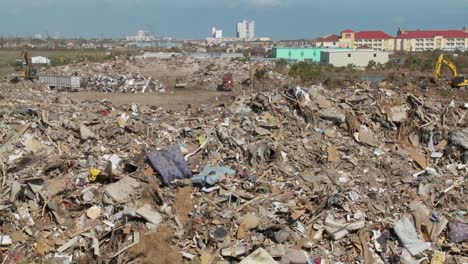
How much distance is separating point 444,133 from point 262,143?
378cm

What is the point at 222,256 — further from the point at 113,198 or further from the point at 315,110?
the point at 315,110

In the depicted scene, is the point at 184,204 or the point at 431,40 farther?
the point at 431,40

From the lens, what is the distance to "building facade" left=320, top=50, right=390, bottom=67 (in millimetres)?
46719

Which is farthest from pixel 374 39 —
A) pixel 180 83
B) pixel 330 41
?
pixel 180 83

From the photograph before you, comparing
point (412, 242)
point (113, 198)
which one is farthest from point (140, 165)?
point (412, 242)

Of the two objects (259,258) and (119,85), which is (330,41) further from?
(259,258)

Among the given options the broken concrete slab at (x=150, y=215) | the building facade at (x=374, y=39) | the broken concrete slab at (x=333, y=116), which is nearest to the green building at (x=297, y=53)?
the building facade at (x=374, y=39)

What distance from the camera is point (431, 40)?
298 ft

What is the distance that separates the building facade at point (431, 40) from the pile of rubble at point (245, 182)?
85.7 metres

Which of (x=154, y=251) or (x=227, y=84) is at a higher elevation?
(x=227, y=84)

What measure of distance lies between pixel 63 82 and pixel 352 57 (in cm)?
3126

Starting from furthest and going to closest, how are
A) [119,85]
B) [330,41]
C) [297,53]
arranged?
[330,41] < [297,53] < [119,85]

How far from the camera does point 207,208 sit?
24.8 feet

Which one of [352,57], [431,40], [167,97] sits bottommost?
[167,97]
